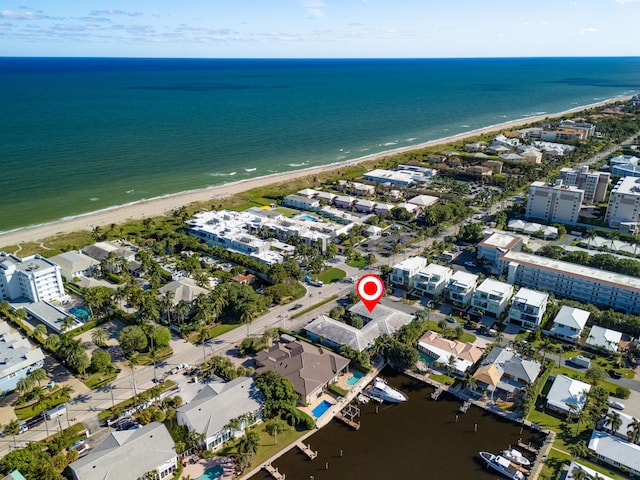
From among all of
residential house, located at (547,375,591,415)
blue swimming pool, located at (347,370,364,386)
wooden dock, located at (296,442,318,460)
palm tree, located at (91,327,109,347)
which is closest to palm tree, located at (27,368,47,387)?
palm tree, located at (91,327,109,347)

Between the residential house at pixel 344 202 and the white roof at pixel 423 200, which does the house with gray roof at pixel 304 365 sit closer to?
the residential house at pixel 344 202

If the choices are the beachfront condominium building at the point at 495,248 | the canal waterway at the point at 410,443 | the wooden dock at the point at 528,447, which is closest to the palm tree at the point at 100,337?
the canal waterway at the point at 410,443

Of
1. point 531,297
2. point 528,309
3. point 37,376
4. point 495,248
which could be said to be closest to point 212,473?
point 37,376

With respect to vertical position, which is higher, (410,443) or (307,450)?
(307,450)

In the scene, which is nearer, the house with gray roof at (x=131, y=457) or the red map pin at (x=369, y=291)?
the house with gray roof at (x=131, y=457)

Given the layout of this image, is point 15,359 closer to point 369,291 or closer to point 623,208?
point 369,291

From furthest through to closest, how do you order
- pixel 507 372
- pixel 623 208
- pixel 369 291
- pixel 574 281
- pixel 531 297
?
pixel 623 208 → pixel 574 281 → pixel 369 291 → pixel 531 297 → pixel 507 372
